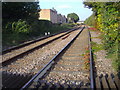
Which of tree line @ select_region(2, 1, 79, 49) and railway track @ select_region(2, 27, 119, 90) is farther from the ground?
tree line @ select_region(2, 1, 79, 49)

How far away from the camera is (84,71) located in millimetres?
5734

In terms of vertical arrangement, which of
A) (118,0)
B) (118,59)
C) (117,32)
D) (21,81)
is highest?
(118,0)

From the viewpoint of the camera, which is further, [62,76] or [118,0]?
[118,0]

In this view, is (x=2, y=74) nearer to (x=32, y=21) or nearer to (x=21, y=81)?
(x=21, y=81)

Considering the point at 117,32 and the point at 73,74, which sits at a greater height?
the point at 117,32

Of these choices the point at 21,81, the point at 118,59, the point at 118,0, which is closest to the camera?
the point at 21,81

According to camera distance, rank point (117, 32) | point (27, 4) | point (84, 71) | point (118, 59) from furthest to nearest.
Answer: point (27, 4), point (117, 32), point (118, 59), point (84, 71)

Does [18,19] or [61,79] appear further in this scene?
[18,19]

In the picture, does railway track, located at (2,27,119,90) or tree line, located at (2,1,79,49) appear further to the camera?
tree line, located at (2,1,79,49)

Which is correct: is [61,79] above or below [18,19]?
below

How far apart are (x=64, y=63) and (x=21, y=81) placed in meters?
2.43

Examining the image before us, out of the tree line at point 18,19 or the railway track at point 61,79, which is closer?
the railway track at point 61,79

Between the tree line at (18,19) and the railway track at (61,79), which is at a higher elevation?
the tree line at (18,19)

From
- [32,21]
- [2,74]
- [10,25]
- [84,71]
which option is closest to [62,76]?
[84,71]
